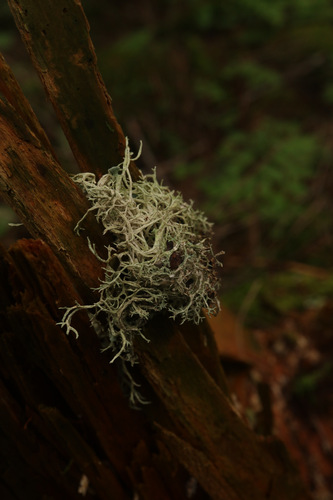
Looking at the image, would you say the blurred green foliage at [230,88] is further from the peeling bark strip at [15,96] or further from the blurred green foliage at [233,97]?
the peeling bark strip at [15,96]

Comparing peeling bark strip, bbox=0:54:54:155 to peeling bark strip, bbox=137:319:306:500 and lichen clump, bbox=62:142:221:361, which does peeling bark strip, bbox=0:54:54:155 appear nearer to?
lichen clump, bbox=62:142:221:361

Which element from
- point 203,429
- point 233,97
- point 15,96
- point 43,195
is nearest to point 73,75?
point 15,96

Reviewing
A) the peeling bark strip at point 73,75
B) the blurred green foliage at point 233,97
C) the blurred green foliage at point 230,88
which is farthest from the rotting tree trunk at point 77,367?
the blurred green foliage at point 230,88

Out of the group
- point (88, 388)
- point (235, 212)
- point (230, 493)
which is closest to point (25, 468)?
point (88, 388)

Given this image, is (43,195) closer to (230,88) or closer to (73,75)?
(73,75)

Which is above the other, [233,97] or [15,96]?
[233,97]

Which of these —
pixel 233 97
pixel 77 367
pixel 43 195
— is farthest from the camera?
pixel 233 97

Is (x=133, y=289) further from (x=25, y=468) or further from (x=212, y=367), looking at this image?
(x=25, y=468)
